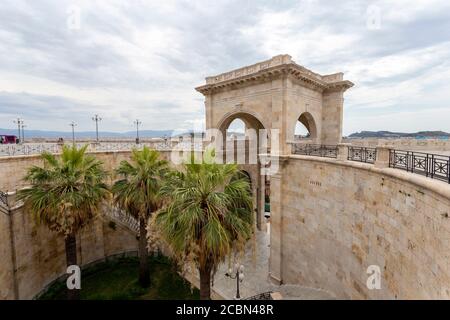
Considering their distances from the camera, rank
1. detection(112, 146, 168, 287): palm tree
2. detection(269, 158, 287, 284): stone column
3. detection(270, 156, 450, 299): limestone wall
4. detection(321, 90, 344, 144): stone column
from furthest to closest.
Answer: detection(321, 90, 344, 144): stone column < detection(269, 158, 287, 284): stone column < detection(112, 146, 168, 287): palm tree < detection(270, 156, 450, 299): limestone wall

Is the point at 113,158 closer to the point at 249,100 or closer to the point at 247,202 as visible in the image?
the point at 249,100

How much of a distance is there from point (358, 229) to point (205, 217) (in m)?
6.76

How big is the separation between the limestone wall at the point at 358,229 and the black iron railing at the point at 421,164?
0.47 meters

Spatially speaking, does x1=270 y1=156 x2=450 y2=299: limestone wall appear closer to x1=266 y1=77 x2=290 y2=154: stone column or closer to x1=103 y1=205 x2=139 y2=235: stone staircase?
x1=266 y1=77 x2=290 y2=154: stone column

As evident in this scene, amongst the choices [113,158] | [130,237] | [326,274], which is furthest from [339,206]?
[113,158]

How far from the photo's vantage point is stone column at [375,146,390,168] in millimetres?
7925

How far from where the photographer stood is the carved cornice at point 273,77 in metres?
13.8

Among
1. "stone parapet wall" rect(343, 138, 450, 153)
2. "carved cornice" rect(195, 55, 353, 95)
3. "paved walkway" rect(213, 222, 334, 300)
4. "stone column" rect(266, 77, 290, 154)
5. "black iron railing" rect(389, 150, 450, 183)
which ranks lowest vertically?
"paved walkway" rect(213, 222, 334, 300)

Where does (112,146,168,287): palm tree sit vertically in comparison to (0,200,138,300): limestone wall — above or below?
above

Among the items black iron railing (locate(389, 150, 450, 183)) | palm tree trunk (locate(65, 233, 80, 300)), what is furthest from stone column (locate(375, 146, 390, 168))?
palm tree trunk (locate(65, 233, 80, 300))

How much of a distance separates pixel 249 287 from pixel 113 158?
561 inches

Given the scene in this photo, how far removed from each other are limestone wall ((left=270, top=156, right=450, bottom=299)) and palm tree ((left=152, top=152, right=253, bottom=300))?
4.68m

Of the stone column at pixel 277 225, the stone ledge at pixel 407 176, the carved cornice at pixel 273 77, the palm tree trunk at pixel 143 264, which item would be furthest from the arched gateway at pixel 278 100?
the palm tree trunk at pixel 143 264

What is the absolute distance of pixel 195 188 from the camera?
6.68 metres
